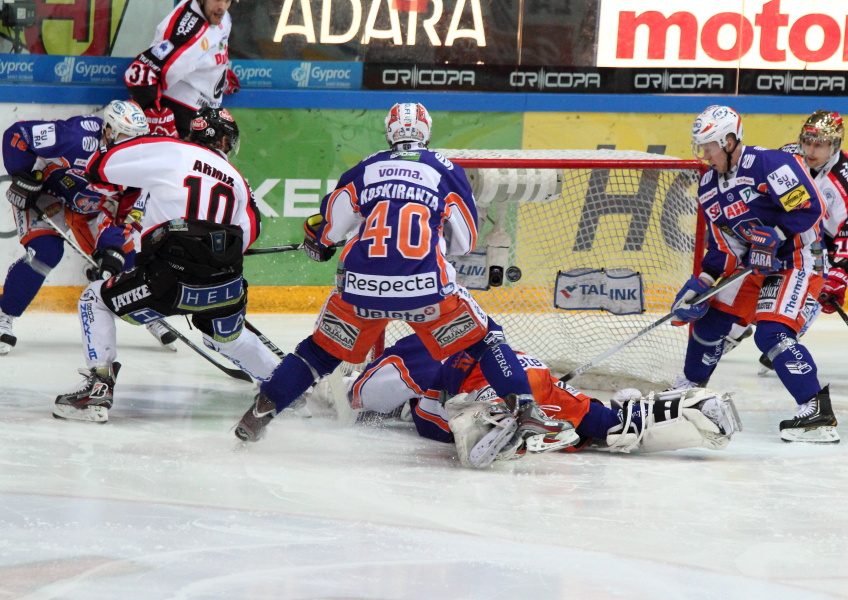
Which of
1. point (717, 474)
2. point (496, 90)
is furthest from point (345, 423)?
point (496, 90)

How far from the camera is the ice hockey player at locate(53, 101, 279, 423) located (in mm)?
3252

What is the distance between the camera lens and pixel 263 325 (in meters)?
5.26

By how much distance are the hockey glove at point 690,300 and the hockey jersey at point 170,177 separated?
1.55 meters

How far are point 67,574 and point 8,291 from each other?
8.75 ft

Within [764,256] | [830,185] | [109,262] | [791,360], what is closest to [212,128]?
[109,262]

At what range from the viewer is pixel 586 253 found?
4363mm

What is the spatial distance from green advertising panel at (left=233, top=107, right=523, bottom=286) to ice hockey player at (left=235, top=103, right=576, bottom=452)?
2501mm

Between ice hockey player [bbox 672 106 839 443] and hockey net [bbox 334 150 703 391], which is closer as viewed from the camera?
ice hockey player [bbox 672 106 839 443]

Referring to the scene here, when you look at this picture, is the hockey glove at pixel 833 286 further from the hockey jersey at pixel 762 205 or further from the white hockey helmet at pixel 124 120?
the white hockey helmet at pixel 124 120

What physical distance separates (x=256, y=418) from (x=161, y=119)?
8.71ft

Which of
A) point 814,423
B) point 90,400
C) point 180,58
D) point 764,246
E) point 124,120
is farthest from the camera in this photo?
point 180,58

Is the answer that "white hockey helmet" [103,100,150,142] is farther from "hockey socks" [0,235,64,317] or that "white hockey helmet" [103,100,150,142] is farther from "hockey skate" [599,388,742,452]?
"hockey skate" [599,388,742,452]

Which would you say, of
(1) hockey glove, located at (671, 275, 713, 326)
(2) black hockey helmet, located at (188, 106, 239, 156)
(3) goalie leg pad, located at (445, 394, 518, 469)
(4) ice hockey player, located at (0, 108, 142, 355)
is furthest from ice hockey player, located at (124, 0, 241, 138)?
(3) goalie leg pad, located at (445, 394, 518, 469)

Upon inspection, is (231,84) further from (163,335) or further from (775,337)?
(775,337)
